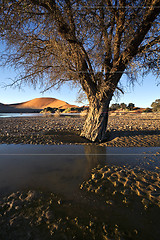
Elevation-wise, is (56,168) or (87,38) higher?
(87,38)

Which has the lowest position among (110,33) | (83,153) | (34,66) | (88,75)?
(83,153)

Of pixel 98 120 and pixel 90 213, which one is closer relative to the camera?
pixel 90 213

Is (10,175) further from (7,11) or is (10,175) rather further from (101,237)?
(7,11)

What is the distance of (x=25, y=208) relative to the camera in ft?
3.64

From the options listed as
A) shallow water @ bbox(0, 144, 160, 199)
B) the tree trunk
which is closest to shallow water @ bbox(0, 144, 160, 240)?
shallow water @ bbox(0, 144, 160, 199)

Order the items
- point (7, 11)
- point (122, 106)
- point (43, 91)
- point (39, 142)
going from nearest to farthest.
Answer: point (7, 11)
point (39, 142)
point (43, 91)
point (122, 106)

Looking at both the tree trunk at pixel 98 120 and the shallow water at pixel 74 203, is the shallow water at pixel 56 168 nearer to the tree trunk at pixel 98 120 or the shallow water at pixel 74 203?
the shallow water at pixel 74 203

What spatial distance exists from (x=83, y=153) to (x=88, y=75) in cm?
247

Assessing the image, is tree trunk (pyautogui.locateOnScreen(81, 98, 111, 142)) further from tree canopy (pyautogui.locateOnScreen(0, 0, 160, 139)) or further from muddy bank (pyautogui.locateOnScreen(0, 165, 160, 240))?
muddy bank (pyautogui.locateOnScreen(0, 165, 160, 240))

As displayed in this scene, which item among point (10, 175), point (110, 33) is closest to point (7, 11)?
point (110, 33)

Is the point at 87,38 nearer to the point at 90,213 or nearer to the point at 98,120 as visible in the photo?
the point at 98,120

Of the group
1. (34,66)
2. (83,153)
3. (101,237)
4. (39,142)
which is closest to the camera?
(101,237)

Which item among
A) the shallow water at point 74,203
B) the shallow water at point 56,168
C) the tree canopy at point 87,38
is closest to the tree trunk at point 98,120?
the tree canopy at point 87,38

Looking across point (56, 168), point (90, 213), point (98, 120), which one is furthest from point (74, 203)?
point (98, 120)
